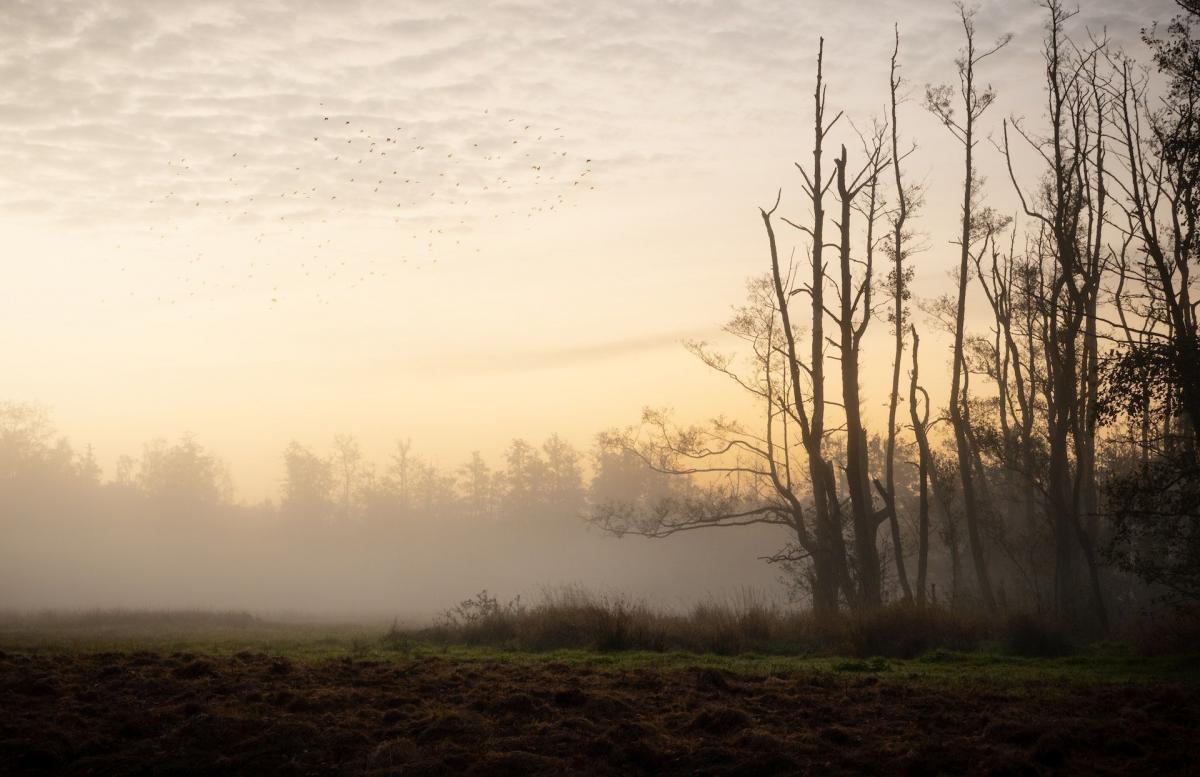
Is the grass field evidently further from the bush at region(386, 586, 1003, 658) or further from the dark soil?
the bush at region(386, 586, 1003, 658)

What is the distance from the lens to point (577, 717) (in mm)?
9109

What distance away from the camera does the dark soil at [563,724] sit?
25.0 feet

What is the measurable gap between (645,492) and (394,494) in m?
33.4

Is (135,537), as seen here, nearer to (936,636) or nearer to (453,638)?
(453,638)

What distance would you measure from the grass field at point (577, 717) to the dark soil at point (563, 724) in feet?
0.08

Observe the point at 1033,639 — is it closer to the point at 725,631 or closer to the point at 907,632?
the point at 907,632

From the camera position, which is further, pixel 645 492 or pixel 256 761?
pixel 645 492

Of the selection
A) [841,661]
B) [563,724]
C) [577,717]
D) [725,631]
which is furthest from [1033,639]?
[563,724]

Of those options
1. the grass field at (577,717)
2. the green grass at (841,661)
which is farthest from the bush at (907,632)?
the grass field at (577,717)

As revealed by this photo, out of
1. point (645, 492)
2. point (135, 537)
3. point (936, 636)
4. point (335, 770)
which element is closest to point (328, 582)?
point (135, 537)

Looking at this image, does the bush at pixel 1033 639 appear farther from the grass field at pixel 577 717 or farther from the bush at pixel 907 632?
the grass field at pixel 577 717

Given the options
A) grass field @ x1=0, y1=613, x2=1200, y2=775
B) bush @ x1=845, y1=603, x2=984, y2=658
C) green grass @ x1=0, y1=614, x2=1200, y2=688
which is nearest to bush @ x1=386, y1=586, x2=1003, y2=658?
bush @ x1=845, y1=603, x2=984, y2=658

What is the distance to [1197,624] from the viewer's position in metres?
14.8

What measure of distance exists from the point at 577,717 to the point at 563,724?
22cm
